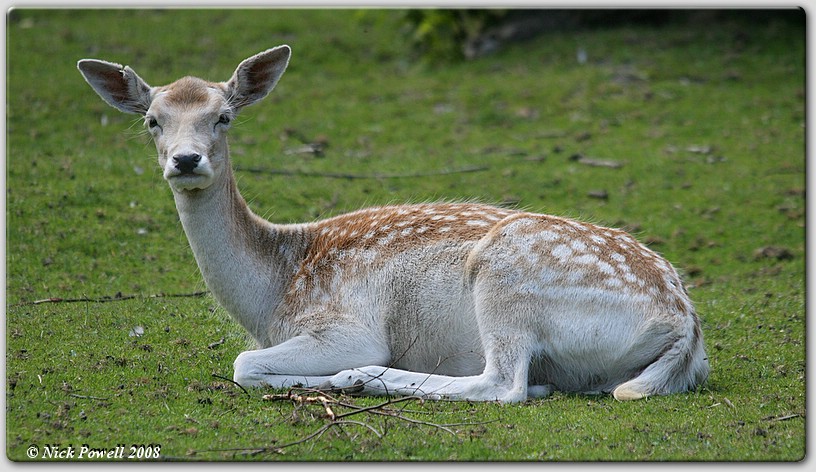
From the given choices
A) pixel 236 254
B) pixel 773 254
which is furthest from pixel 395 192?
pixel 236 254

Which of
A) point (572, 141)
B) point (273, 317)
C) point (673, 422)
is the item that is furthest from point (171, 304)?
point (572, 141)

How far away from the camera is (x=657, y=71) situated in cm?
1725

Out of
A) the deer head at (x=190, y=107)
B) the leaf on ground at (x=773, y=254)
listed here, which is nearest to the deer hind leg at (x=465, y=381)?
the deer head at (x=190, y=107)

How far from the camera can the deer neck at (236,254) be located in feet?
23.2

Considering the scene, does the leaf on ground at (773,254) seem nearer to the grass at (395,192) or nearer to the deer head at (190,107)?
the grass at (395,192)

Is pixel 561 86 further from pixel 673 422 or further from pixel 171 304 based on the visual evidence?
pixel 673 422

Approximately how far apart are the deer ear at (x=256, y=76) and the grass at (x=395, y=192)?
6.22 ft

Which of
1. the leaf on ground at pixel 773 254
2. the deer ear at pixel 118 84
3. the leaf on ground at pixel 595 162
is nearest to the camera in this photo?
the deer ear at pixel 118 84

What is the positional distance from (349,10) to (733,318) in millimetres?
13282

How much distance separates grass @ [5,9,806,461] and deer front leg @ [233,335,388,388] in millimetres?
193

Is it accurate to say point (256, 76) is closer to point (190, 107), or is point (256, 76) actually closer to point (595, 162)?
point (190, 107)

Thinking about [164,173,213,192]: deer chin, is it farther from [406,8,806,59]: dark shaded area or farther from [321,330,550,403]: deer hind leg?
[406,8,806,59]: dark shaded area

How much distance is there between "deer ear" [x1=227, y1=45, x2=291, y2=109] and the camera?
24.1ft

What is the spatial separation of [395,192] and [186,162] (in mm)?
6119
